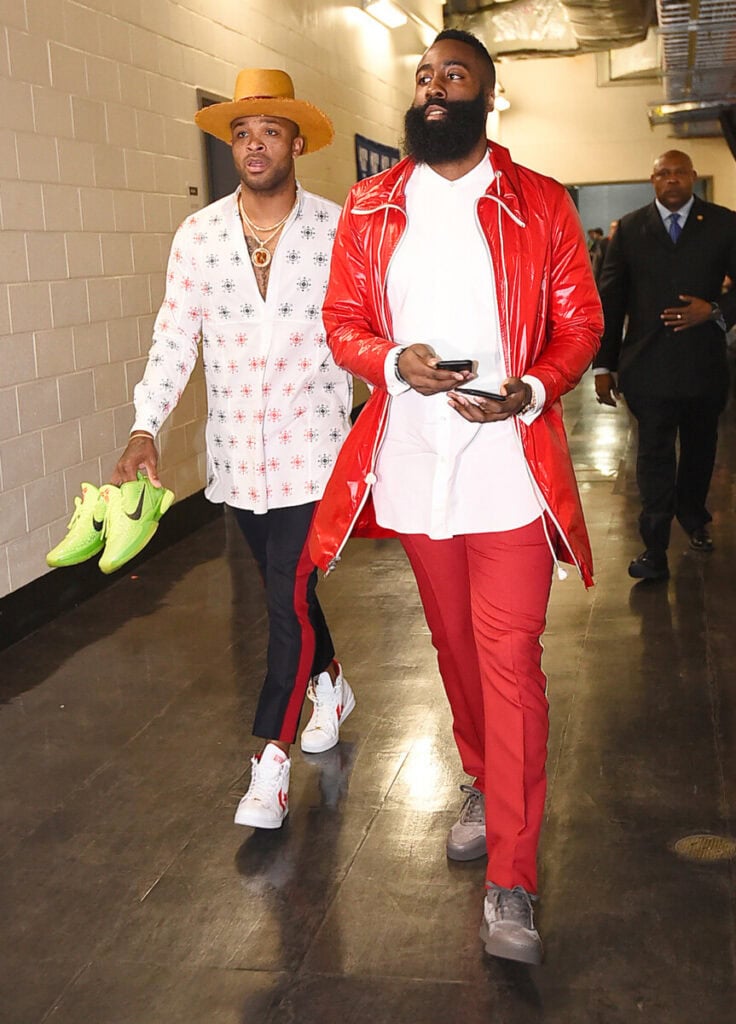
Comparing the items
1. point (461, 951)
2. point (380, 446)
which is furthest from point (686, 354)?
point (461, 951)

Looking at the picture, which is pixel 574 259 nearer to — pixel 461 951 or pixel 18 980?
pixel 461 951

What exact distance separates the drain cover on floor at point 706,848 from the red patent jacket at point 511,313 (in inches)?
28.3

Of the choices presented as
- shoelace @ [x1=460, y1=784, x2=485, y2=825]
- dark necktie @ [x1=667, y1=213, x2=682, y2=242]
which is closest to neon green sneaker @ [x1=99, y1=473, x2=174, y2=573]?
shoelace @ [x1=460, y1=784, x2=485, y2=825]

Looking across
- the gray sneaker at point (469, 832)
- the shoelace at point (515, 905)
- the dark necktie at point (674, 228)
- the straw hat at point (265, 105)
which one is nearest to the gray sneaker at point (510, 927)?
the shoelace at point (515, 905)

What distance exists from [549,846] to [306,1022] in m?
0.80

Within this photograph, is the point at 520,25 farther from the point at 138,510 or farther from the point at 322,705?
the point at 138,510

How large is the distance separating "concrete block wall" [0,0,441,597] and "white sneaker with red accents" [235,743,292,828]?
1873mm

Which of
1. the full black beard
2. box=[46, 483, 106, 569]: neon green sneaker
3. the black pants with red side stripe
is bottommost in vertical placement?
the black pants with red side stripe

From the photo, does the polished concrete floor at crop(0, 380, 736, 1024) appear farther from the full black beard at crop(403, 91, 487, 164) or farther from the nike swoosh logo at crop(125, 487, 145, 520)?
the full black beard at crop(403, 91, 487, 164)

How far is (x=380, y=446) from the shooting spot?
2393 millimetres

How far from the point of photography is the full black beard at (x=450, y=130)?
89.2 inches

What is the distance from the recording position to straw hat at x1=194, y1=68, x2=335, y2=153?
2756 mm

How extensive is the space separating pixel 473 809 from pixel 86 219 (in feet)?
10.7

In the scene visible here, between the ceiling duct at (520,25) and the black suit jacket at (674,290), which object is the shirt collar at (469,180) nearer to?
the black suit jacket at (674,290)
